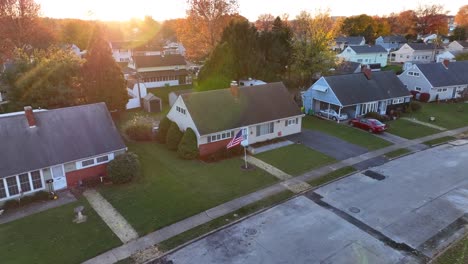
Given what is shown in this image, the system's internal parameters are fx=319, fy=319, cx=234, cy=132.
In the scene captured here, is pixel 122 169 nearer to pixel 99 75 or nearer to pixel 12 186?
pixel 12 186

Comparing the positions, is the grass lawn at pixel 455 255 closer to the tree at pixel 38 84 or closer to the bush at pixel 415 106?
the bush at pixel 415 106

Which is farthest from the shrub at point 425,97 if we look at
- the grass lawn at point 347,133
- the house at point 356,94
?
the grass lawn at point 347,133

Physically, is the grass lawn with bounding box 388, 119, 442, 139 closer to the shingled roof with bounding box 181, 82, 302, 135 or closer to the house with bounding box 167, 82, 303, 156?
the house with bounding box 167, 82, 303, 156

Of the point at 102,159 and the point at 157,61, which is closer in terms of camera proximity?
the point at 102,159

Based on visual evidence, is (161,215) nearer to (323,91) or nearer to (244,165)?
(244,165)

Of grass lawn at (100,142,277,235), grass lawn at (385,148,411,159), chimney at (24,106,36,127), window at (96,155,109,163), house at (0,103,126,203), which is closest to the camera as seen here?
grass lawn at (100,142,277,235)

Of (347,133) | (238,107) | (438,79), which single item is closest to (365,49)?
(438,79)

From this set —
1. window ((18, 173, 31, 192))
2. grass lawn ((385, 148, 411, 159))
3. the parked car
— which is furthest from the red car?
window ((18, 173, 31, 192))
